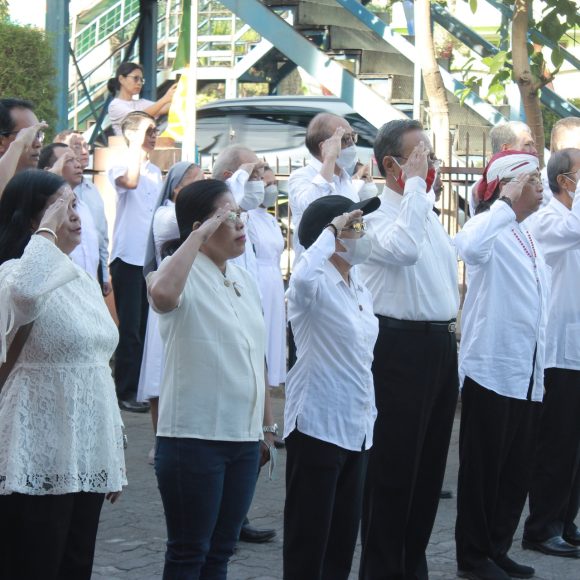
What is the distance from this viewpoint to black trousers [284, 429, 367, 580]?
16.4 feet

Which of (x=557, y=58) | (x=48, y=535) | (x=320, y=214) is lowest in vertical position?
(x=48, y=535)

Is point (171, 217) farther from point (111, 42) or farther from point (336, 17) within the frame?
point (111, 42)

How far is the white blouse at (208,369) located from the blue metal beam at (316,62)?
921cm

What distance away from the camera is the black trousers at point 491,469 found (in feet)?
19.9

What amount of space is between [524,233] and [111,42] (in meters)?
14.2

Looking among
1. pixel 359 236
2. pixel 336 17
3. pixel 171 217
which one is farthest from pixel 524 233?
pixel 336 17

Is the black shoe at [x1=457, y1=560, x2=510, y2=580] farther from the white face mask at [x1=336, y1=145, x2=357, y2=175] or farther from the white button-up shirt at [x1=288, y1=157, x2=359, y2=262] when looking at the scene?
the white face mask at [x1=336, y1=145, x2=357, y2=175]

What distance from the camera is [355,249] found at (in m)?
5.17

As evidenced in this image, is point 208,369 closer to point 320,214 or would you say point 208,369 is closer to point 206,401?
point 206,401

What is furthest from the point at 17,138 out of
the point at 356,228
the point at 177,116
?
the point at 177,116

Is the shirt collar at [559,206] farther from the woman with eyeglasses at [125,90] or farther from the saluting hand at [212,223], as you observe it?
the woman with eyeglasses at [125,90]

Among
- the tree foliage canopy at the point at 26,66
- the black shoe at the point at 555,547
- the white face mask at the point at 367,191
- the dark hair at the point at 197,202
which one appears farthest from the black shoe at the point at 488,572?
the tree foliage canopy at the point at 26,66

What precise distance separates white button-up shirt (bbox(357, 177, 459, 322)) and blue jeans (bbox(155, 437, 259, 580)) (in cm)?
124

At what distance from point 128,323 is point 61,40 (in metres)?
3.64
